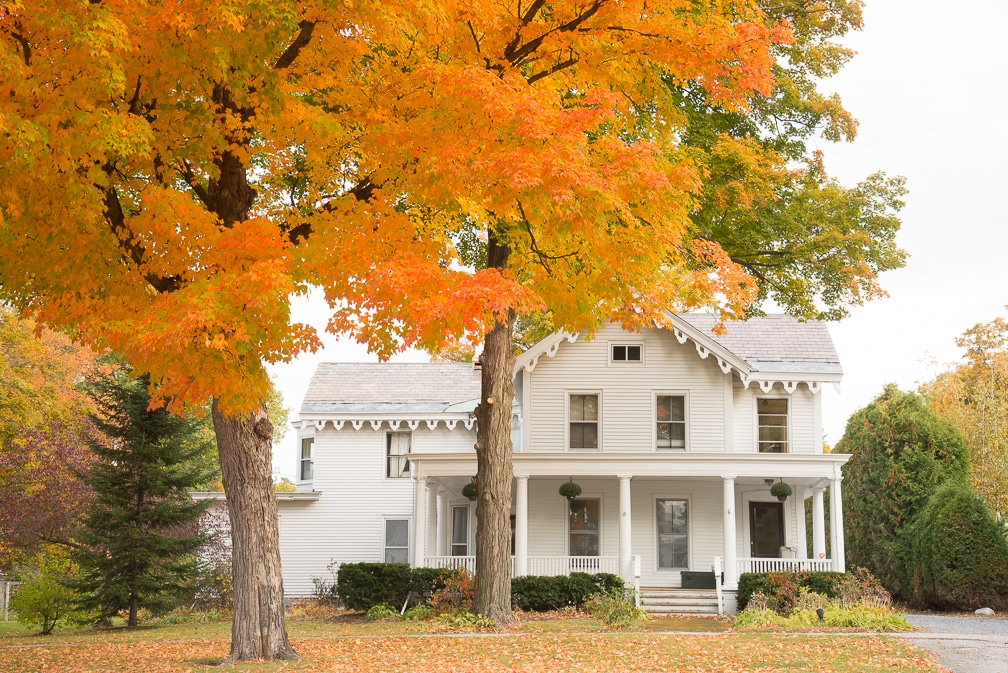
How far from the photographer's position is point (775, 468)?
24.0m

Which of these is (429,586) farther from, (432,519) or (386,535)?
(386,535)

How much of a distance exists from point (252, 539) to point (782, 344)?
1762cm

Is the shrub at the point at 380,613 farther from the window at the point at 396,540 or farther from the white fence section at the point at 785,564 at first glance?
the white fence section at the point at 785,564

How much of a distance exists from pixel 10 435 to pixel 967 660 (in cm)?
2183

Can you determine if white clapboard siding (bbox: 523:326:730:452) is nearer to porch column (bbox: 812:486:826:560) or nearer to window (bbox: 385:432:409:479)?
porch column (bbox: 812:486:826:560)

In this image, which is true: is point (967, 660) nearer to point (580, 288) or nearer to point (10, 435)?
point (580, 288)

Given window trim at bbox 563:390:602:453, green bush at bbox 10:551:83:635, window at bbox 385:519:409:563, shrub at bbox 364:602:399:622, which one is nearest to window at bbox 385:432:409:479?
window at bbox 385:519:409:563

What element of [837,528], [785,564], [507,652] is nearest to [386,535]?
[785,564]

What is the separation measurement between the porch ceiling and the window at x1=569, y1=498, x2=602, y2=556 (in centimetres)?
262

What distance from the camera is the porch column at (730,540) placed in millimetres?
23047

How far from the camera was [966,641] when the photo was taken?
1612 centimetres

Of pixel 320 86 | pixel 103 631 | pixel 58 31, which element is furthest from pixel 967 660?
pixel 103 631

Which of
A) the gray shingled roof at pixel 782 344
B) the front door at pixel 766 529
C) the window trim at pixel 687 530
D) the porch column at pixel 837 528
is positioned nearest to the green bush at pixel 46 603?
the window trim at pixel 687 530

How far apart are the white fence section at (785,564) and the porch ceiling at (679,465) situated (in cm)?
194
